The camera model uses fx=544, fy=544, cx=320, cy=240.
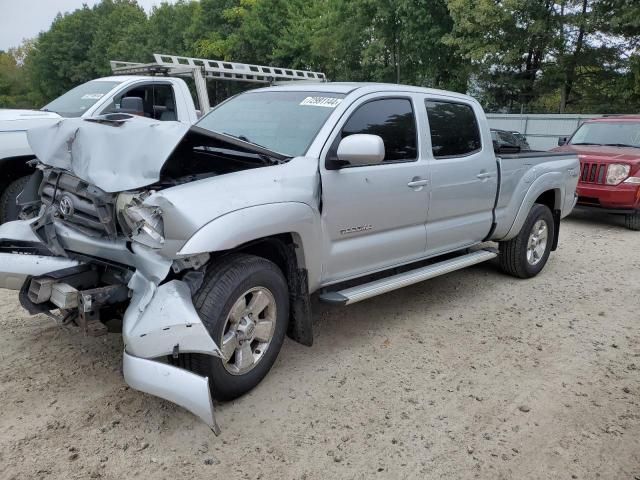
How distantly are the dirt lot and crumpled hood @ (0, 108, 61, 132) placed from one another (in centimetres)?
217

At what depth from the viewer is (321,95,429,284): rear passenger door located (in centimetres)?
→ 376

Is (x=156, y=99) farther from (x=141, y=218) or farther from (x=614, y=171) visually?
(x=614, y=171)

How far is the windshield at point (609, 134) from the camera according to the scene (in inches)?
393

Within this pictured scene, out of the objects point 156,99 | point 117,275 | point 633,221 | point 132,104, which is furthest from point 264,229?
point 633,221

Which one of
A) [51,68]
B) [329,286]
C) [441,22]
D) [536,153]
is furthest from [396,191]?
[51,68]

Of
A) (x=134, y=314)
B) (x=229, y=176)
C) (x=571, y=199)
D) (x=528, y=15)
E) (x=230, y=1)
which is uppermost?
(x=230, y=1)

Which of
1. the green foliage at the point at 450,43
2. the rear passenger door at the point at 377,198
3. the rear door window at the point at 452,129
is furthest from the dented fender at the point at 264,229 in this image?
the green foliage at the point at 450,43

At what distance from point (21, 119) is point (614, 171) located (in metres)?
8.86

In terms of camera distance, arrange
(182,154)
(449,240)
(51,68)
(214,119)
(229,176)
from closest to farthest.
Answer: (229,176)
(182,154)
(214,119)
(449,240)
(51,68)

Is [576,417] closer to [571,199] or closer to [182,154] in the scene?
[182,154]

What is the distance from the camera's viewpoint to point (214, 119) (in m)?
4.59

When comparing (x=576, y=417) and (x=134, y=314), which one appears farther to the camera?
(x=576, y=417)

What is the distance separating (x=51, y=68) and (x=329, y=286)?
60174 mm

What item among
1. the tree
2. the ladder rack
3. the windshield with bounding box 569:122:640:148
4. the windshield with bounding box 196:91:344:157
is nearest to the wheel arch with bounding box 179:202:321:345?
the windshield with bounding box 196:91:344:157
